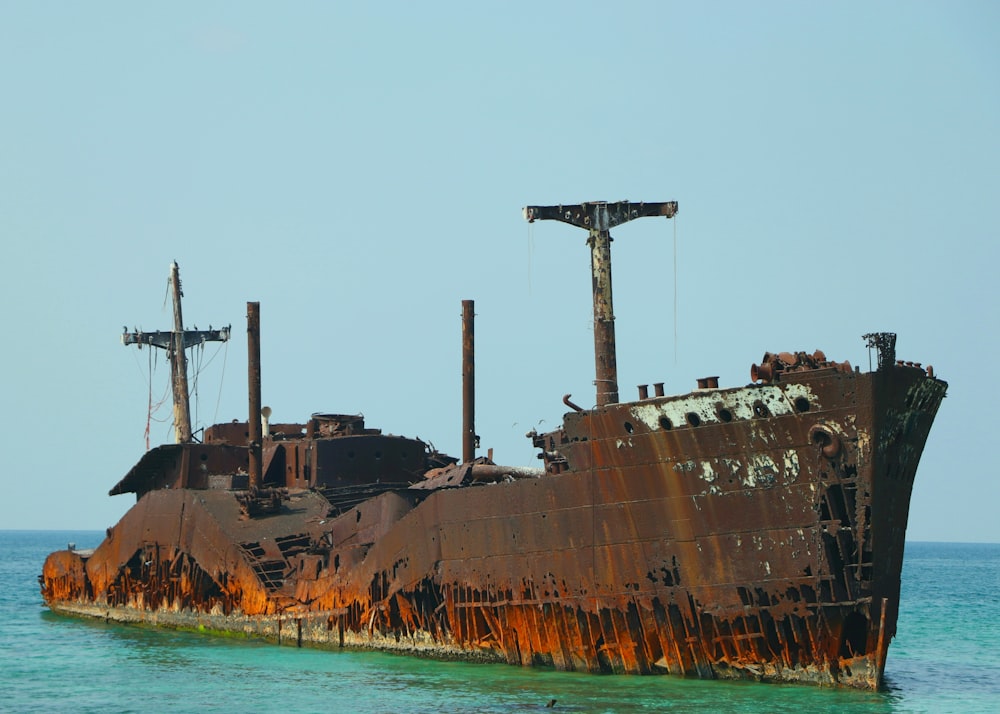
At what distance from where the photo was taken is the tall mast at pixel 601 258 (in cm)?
2394

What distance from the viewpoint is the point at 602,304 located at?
24047mm

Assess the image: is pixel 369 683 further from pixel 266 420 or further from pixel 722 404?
pixel 266 420

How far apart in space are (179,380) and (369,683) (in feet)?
73.7

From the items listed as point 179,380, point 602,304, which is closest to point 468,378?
point 602,304

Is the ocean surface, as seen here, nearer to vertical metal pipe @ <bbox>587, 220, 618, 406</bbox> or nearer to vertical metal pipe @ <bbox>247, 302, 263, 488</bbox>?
vertical metal pipe @ <bbox>247, 302, 263, 488</bbox>

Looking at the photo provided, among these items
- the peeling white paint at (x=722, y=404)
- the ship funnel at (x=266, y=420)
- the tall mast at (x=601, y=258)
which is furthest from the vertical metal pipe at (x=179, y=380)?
the peeling white paint at (x=722, y=404)

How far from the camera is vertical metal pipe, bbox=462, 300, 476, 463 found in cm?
3212

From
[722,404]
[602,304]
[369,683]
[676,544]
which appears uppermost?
[602,304]

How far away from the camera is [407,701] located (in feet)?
68.3

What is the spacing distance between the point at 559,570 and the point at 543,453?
90.1 inches

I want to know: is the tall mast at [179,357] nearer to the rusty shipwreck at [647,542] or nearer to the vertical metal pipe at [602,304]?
the rusty shipwreck at [647,542]

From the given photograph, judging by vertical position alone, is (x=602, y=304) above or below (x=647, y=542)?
above

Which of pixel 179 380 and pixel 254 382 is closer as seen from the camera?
pixel 254 382

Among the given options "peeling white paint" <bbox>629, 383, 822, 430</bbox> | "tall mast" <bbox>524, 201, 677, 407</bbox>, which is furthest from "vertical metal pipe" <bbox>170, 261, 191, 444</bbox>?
"peeling white paint" <bbox>629, 383, 822, 430</bbox>
